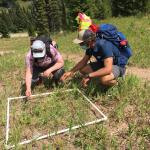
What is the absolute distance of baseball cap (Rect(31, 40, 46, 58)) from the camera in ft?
22.1

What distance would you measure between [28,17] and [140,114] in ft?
284

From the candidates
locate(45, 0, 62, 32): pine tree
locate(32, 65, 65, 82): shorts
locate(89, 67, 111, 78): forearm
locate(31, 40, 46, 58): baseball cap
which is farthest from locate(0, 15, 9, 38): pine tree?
locate(89, 67, 111, 78): forearm

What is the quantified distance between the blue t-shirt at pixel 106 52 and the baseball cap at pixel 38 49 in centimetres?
87

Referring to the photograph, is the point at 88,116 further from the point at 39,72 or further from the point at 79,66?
the point at 39,72

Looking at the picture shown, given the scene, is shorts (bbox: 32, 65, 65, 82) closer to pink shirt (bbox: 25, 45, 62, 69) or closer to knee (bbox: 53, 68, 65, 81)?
knee (bbox: 53, 68, 65, 81)

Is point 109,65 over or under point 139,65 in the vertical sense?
over

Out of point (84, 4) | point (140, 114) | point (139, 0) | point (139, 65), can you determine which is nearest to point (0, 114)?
point (140, 114)

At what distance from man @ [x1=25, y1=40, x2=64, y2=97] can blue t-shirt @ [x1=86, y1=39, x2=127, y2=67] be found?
0.75 meters

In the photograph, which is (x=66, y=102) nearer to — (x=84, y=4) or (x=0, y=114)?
(x=0, y=114)

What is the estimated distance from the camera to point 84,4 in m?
49.3

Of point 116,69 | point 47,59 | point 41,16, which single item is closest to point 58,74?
point 47,59

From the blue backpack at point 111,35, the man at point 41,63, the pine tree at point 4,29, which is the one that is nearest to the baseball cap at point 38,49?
the man at point 41,63

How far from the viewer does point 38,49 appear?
22.2 feet

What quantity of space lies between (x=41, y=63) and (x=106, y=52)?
5.03 feet
